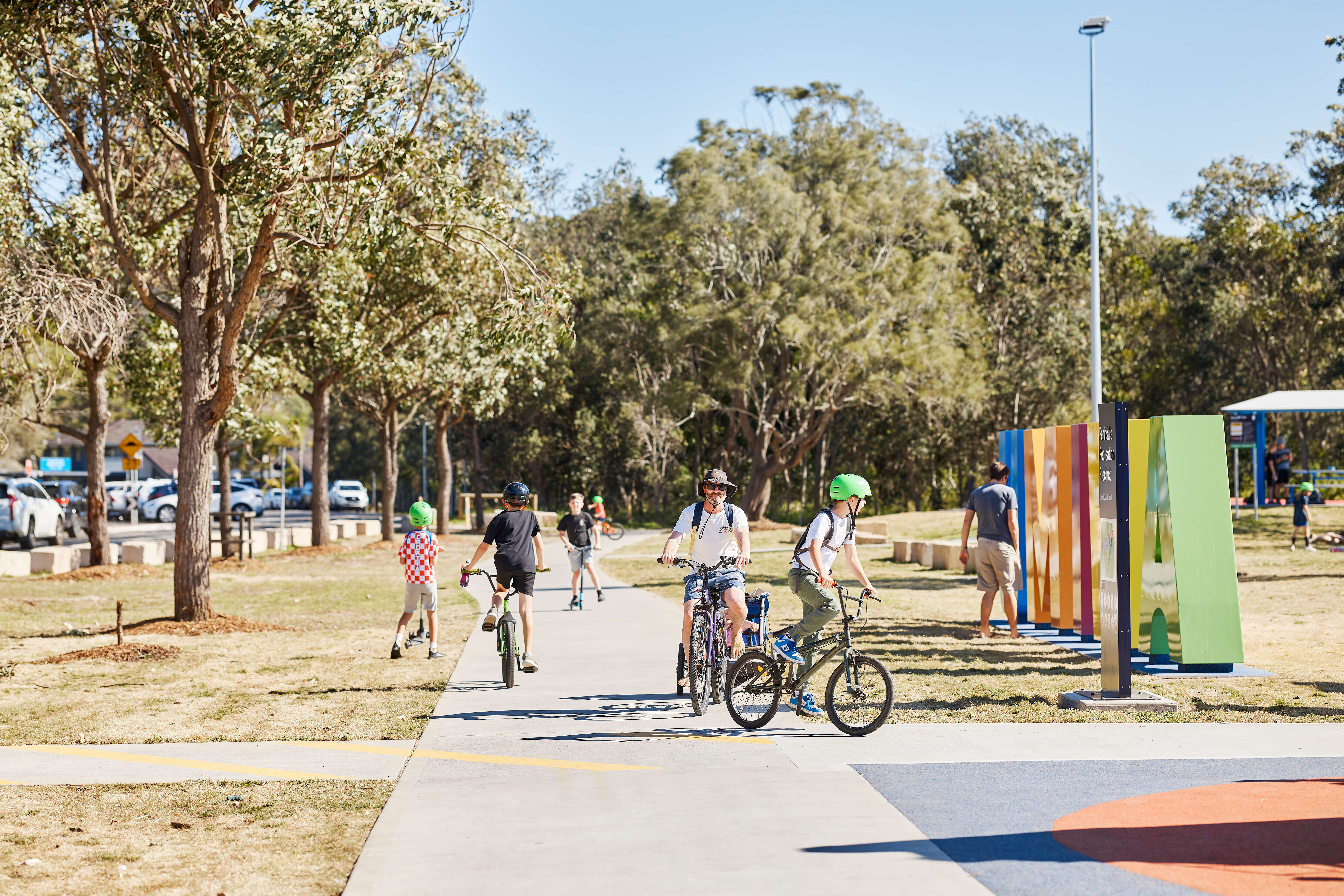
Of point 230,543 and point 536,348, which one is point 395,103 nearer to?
point 536,348

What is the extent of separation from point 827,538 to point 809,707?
1407 millimetres

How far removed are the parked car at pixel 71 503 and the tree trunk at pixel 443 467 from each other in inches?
387

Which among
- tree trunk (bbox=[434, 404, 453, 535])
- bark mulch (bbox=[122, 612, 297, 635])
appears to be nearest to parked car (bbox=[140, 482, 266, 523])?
tree trunk (bbox=[434, 404, 453, 535])

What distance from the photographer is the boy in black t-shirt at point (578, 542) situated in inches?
687

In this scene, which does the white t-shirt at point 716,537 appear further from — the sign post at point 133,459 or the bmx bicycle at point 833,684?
the sign post at point 133,459

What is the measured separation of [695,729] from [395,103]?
813 cm

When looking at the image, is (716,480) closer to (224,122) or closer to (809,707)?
(809,707)

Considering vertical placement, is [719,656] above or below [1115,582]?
below

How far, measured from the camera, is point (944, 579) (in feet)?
69.7

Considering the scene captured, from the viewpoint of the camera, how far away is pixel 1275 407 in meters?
30.1

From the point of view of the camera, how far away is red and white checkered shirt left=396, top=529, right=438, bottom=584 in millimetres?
11773

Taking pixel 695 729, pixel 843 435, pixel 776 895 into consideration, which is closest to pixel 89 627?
pixel 695 729

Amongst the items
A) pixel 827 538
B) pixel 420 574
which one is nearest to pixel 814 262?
pixel 420 574

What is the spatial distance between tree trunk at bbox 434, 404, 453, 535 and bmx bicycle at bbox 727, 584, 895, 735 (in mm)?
30132
